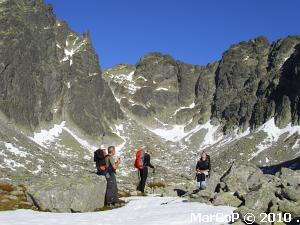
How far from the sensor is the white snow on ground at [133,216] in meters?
21.3

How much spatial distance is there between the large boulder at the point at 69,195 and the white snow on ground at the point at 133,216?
1029 mm

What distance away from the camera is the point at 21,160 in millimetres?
184625

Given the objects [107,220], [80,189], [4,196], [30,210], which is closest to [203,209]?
[107,220]

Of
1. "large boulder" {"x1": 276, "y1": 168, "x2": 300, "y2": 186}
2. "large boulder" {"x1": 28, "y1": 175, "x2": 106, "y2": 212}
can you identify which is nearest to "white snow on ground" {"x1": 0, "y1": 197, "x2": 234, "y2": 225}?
"large boulder" {"x1": 28, "y1": 175, "x2": 106, "y2": 212}

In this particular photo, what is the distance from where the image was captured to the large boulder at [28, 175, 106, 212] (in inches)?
1022

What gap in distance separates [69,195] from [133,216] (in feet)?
14.4

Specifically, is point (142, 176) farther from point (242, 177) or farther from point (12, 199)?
point (12, 199)

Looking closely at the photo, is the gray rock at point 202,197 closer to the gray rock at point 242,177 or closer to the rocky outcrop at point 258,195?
the rocky outcrop at point 258,195

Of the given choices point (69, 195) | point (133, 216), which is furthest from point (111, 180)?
point (133, 216)

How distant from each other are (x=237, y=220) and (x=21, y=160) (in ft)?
571

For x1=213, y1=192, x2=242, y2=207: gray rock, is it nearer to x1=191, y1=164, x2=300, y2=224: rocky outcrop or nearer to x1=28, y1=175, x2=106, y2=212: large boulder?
x1=191, y1=164, x2=300, y2=224: rocky outcrop

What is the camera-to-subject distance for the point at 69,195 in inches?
1024

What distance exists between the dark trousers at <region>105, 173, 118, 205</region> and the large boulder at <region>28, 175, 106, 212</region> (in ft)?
1.71

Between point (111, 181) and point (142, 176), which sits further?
point (142, 176)
